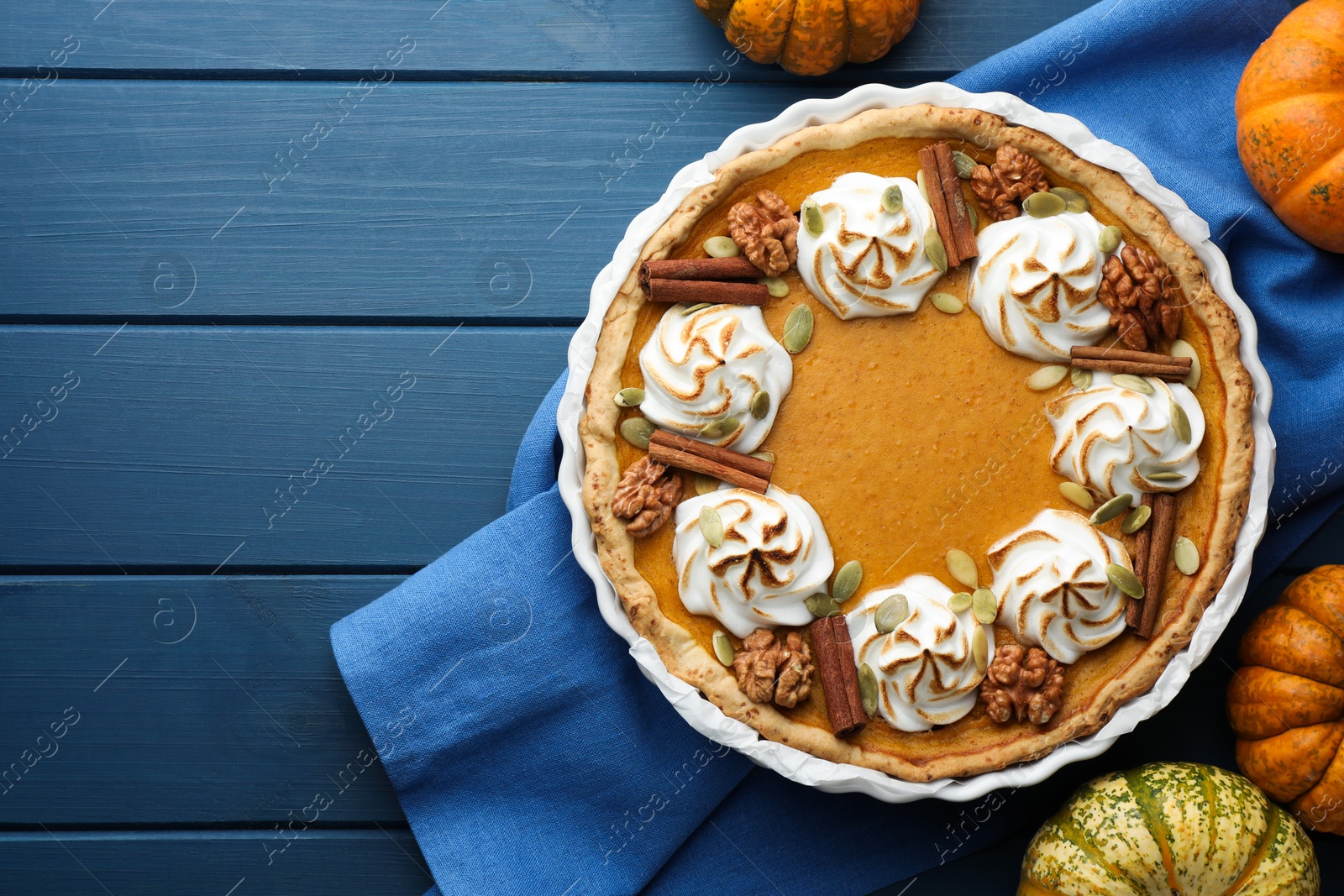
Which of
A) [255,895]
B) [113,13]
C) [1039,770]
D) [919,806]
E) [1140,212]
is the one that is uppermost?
[113,13]

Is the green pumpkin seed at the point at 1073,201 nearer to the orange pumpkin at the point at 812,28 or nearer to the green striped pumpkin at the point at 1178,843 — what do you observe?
the orange pumpkin at the point at 812,28

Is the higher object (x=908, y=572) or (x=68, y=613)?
(x=68, y=613)

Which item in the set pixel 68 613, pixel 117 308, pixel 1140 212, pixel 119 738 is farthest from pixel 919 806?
pixel 117 308

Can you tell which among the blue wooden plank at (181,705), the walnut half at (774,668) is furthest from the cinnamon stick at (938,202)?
the blue wooden plank at (181,705)

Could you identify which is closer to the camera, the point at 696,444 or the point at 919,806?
the point at 696,444

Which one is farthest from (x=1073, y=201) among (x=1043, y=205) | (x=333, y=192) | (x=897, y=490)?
(x=333, y=192)

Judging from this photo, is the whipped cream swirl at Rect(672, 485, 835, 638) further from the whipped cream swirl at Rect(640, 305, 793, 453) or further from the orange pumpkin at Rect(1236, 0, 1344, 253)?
the orange pumpkin at Rect(1236, 0, 1344, 253)

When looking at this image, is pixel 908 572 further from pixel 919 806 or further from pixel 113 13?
pixel 113 13
